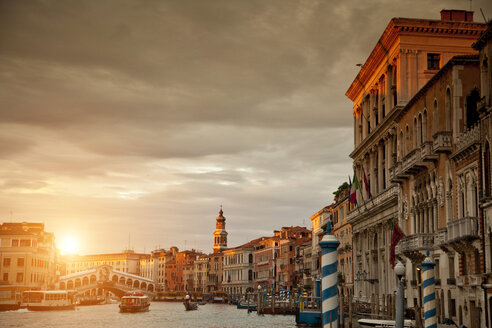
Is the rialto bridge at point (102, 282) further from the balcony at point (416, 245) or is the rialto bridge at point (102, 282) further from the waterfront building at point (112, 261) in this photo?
the balcony at point (416, 245)

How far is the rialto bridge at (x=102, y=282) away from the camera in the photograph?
84562mm

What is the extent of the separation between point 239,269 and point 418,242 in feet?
244

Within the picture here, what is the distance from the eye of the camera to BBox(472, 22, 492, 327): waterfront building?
16.9 meters

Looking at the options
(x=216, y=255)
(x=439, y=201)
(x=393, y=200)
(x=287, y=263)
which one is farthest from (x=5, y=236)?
(x=439, y=201)

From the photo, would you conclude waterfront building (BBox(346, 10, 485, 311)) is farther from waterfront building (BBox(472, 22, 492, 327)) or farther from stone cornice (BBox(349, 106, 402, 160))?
waterfront building (BBox(472, 22, 492, 327))

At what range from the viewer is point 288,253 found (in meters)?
73.9

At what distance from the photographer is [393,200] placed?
1111 inches

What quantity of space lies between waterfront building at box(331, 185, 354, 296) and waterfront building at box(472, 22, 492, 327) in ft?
73.9

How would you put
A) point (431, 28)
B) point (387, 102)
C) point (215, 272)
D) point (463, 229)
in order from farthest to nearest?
point (215, 272) → point (387, 102) → point (431, 28) → point (463, 229)

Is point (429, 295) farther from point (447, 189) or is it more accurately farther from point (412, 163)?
point (412, 163)

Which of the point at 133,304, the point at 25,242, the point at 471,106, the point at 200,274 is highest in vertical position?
the point at 471,106

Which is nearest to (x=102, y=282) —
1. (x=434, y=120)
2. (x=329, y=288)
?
(x=434, y=120)

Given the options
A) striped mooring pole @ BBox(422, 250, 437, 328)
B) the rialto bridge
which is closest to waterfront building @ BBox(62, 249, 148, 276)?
the rialto bridge

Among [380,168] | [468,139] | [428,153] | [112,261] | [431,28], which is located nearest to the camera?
[468,139]
